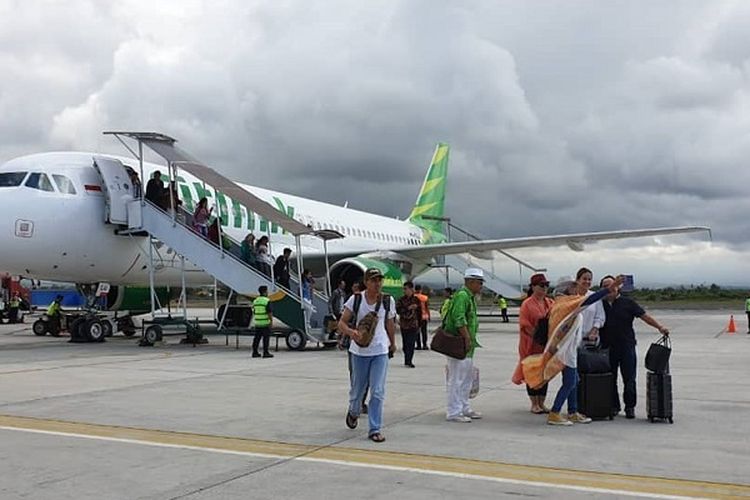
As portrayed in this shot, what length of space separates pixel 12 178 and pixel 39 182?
0.53 meters

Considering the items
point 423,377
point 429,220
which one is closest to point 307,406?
point 423,377

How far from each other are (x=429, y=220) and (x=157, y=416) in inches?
1178

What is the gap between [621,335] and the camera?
7.90 metres

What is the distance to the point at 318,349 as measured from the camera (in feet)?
53.3

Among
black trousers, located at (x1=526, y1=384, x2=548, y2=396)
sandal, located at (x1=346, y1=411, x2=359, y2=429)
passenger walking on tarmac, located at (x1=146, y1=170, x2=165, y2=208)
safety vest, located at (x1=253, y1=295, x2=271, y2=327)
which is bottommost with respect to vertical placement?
sandal, located at (x1=346, y1=411, x2=359, y2=429)

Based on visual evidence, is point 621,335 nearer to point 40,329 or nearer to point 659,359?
point 659,359

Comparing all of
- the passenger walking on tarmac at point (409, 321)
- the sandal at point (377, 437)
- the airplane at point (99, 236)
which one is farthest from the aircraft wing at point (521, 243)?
the sandal at point (377, 437)

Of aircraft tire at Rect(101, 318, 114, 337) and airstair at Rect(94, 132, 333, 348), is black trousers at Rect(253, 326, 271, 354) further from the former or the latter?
aircraft tire at Rect(101, 318, 114, 337)

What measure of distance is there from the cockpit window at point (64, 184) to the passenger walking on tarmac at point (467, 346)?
34.5ft

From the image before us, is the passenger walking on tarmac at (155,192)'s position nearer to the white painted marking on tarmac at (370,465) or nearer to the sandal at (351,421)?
the white painted marking on tarmac at (370,465)

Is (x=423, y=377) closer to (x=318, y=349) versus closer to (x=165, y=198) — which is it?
(x=318, y=349)

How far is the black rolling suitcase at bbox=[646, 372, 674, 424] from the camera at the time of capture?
7.27 metres

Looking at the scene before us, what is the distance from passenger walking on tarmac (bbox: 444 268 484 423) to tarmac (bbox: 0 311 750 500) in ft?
0.73

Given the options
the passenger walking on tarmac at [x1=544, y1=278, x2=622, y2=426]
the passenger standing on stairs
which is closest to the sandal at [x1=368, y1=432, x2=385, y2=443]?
the passenger walking on tarmac at [x1=544, y1=278, x2=622, y2=426]
